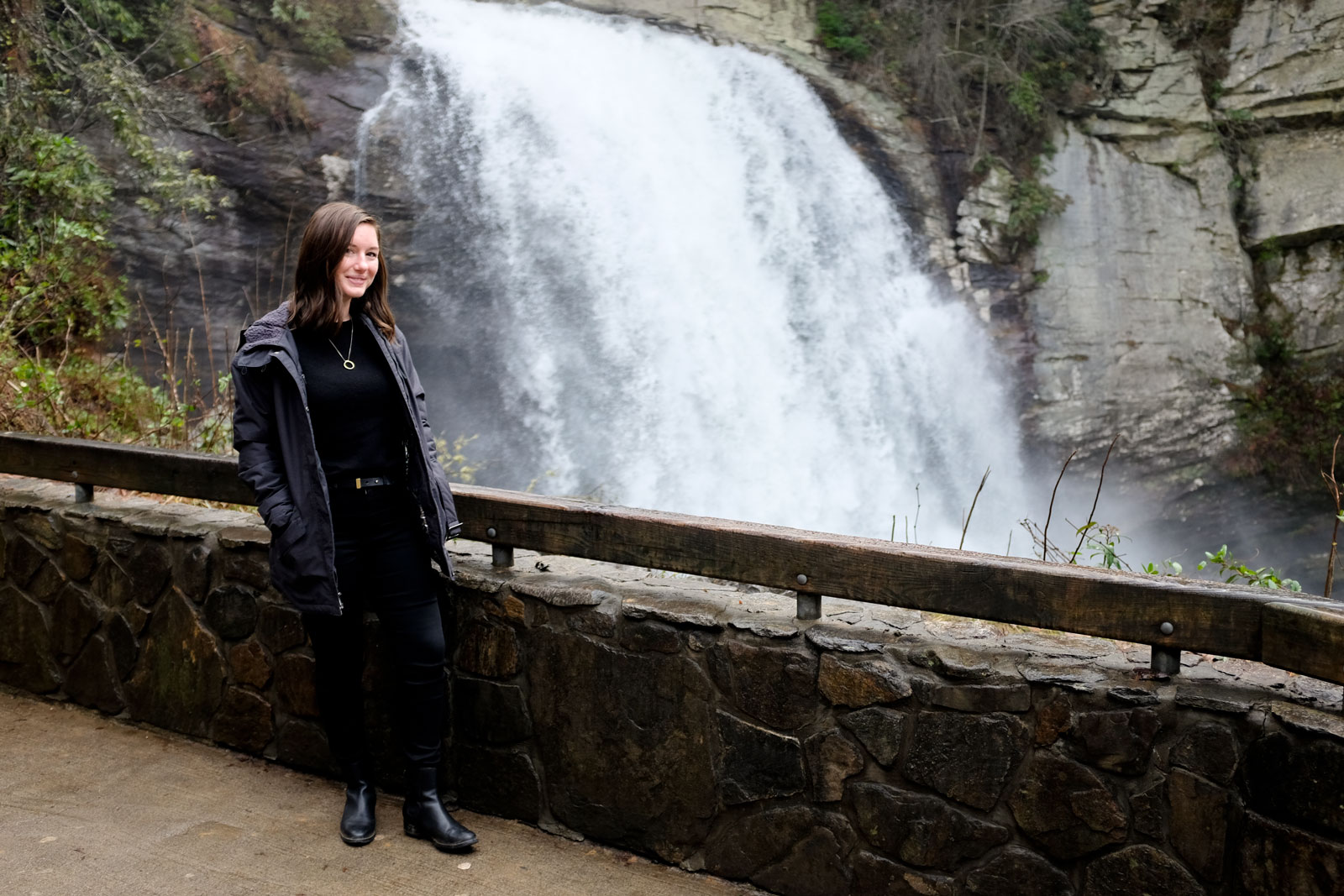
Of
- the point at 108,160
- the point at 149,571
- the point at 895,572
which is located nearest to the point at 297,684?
the point at 149,571

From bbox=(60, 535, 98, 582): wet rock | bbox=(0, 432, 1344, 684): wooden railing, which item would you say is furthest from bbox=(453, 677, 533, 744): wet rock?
bbox=(60, 535, 98, 582): wet rock

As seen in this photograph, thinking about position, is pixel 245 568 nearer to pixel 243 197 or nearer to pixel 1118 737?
pixel 1118 737

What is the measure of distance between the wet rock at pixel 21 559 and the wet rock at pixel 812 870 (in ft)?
9.62

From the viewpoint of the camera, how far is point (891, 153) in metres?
14.1

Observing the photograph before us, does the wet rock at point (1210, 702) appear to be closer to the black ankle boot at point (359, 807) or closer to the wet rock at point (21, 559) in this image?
the black ankle boot at point (359, 807)

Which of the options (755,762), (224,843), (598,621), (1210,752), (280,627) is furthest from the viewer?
(280,627)

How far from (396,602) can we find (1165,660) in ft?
6.23

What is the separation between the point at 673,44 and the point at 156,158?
7506mm

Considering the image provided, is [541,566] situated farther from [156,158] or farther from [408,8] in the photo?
[408,8]

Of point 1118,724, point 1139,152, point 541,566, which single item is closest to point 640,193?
point 1139,152

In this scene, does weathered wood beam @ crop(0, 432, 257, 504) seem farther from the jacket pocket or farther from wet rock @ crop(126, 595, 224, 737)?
the jacket pocket

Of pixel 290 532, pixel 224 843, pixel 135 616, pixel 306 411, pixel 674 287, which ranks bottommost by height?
pixel 224 843

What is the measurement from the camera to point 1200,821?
6.53 feet

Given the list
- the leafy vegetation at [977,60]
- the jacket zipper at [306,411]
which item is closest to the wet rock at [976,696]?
the jacket zipper at [306,411]
